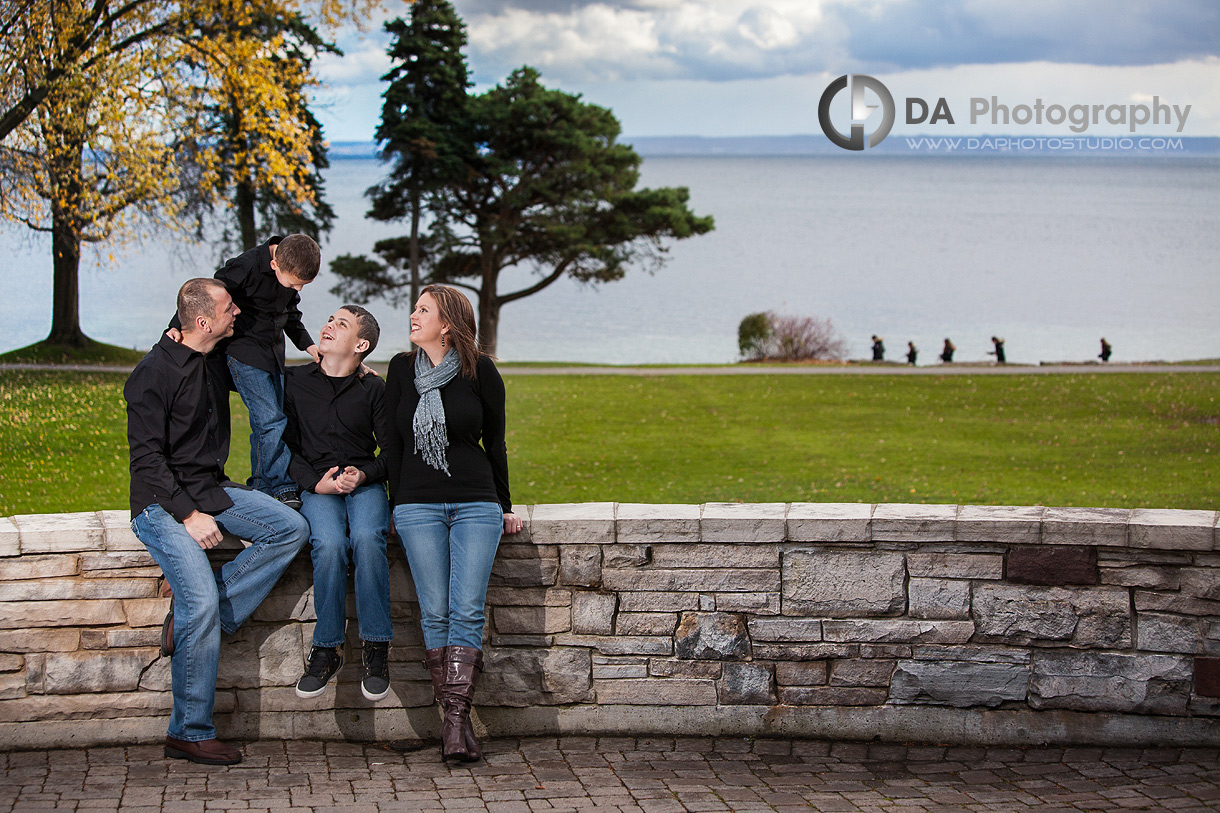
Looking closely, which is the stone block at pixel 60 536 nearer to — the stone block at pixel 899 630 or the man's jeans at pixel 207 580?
the man's jeans at pixel 207 580

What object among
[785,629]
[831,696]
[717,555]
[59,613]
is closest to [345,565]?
[59,613]

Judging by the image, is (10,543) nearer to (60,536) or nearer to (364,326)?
(60,536)

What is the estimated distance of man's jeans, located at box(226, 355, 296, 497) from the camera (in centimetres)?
453

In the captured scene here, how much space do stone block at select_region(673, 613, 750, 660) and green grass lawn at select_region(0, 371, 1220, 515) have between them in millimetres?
5896

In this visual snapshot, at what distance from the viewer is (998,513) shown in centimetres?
464

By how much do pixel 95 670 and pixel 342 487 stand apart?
4.02 ft

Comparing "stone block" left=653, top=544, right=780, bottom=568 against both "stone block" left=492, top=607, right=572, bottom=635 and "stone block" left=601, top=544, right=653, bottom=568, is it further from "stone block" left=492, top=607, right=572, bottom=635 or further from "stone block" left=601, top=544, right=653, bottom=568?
"stone block" left=492, top=607, right=572, bottom=635

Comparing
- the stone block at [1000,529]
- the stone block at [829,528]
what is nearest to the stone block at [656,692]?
the stone block at [829,528]

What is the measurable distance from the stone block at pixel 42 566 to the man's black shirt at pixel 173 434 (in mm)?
394

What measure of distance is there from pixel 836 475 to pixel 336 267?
22.7 meters

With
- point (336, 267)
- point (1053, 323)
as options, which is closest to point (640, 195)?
point (336, 267)

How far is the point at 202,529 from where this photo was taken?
410 cm

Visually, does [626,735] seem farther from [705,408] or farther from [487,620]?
[705,408]

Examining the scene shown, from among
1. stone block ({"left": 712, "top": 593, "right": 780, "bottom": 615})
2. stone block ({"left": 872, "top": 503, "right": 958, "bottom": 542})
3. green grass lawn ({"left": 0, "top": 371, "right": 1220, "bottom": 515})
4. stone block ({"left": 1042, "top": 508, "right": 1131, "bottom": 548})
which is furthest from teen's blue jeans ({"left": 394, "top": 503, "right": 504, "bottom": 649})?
green grass lawn ({"left": 0, "top": 371, "right": 1220, "bottom": 515})
